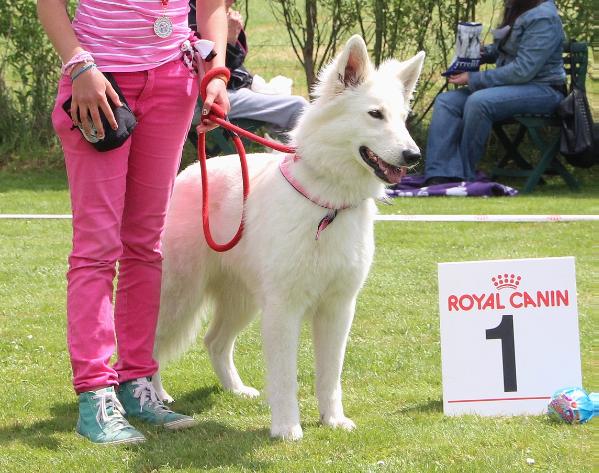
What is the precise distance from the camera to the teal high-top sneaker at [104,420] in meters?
3.52

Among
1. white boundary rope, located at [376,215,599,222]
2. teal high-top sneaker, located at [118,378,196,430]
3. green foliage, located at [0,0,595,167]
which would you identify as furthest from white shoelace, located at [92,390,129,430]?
green foliage, located at [0,0,595,167]

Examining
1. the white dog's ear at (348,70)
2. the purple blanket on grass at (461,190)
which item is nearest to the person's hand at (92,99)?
the white dog's ear at (348,70)

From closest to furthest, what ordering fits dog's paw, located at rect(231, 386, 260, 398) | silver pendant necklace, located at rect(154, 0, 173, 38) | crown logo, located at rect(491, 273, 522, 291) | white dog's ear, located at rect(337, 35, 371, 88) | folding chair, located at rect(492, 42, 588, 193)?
silver pendant necklace, located at rect(154, 0, 173, 38) → white dog's ear, located at rect(337, 35, 371, 88) → crown logo, located at rect(491, 273, 522, 291) → dog's paw, located at rect(231, 386, 260, 398) → folding chair, located at rect(492, 42, 588, 193)

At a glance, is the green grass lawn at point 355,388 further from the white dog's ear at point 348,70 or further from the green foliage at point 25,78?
the green foliage at point 25,78

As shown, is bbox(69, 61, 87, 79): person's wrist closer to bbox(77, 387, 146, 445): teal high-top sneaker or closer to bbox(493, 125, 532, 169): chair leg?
bbox(77, 387, 146, 445): teal high-top sneaker

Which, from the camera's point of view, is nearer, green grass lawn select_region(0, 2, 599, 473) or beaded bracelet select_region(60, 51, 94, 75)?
beaded bracelet select_region(60, 51, 94, 75)

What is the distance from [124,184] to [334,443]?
1.18 metres

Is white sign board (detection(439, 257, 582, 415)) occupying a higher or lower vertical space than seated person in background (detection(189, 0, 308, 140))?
lower

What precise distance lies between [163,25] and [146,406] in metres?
Answer: 1.43

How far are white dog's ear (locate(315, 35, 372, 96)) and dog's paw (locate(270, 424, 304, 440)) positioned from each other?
1220 mm

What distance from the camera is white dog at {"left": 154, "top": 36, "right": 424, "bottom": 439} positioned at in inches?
141

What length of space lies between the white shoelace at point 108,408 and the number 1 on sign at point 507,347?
142cm

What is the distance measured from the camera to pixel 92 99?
129 inches

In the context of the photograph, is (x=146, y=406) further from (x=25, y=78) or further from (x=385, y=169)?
(x=25, y=78)
